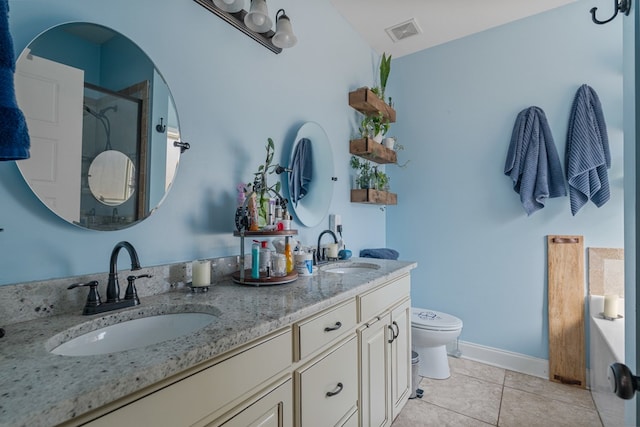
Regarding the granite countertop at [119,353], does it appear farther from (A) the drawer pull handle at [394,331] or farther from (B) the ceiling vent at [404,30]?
(B) the ceiling vent at [404,30]

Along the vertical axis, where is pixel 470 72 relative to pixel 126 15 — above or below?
above

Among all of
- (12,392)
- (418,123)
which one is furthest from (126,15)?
(418,123)

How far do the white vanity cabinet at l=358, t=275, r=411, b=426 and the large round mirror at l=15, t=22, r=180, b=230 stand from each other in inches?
39.8

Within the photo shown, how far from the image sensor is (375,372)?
149 centimetres

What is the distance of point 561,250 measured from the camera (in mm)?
2229

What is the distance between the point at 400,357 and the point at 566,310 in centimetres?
139

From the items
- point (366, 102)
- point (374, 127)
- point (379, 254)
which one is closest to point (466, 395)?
Answer: point (379, 254)

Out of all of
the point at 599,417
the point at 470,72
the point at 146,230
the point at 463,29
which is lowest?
the point at 599,417

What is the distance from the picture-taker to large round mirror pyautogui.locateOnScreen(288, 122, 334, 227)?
1.87 metres

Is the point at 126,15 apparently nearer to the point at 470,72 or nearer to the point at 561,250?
the point at 470,72

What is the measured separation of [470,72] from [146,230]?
2.78m

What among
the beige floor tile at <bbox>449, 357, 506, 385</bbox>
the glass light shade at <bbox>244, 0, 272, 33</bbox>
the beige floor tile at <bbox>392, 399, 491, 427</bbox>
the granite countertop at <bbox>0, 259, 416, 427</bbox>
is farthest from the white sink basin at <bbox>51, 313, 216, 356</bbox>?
the beige floor tile at <bbox>449, 357, 506, 385</bbox>

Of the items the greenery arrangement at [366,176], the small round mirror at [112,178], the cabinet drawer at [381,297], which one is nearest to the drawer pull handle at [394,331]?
the cabinet drawer at [381,297]

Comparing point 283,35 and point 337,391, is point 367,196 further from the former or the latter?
point 337,391
